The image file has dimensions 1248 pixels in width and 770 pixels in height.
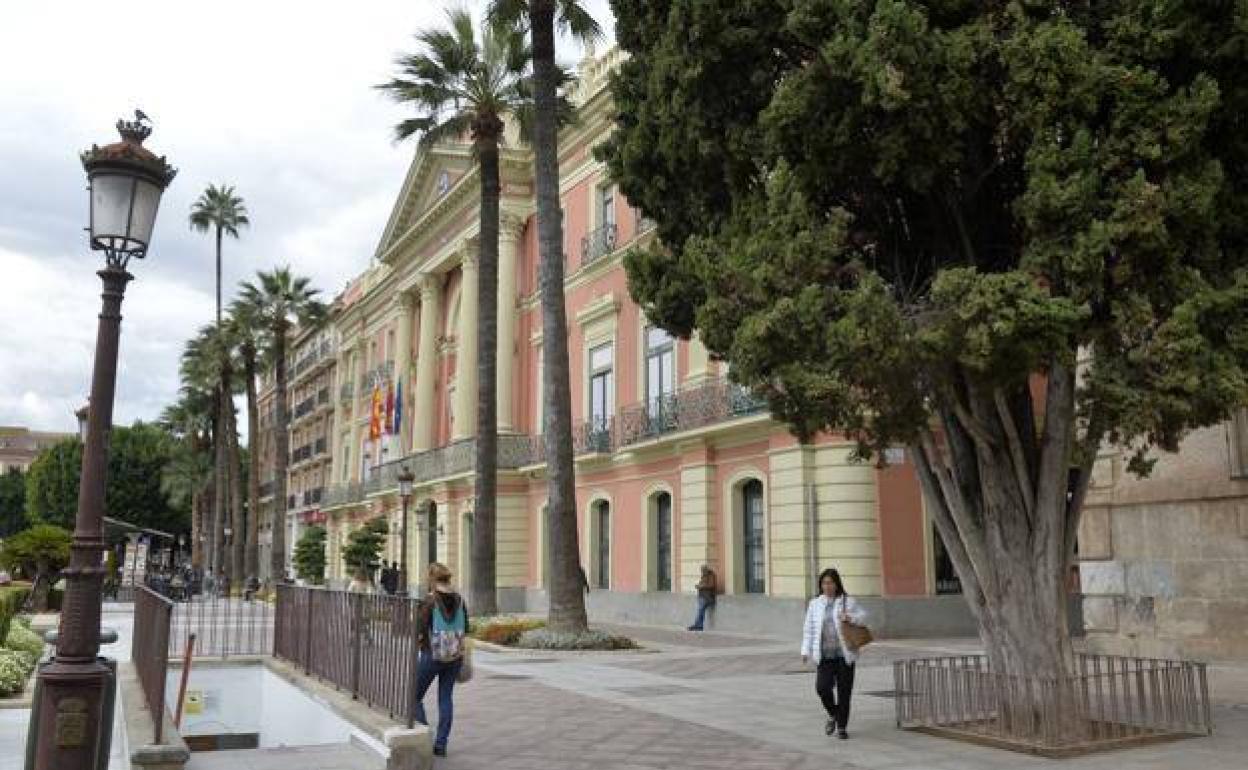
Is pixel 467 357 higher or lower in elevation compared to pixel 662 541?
higher

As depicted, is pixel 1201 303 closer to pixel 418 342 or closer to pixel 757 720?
pixel 757 720

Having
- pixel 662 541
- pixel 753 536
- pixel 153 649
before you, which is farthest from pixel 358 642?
pixel 662 541

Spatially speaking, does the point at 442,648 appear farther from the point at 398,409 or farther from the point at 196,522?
the point at 196,522

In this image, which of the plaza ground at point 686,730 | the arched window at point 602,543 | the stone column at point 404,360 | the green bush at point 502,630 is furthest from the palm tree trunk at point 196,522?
the plaza ground at point 686,730

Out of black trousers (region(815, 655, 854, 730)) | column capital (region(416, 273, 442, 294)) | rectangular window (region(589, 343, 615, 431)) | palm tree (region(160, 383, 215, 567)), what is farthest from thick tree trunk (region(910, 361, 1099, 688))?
palm tree (region(160, 383, 215, 567))

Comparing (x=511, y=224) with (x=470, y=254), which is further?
(x=470, y=254)

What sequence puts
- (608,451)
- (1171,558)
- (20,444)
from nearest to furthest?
1. (1171,558)
2. (608,451)
3. (20,444)

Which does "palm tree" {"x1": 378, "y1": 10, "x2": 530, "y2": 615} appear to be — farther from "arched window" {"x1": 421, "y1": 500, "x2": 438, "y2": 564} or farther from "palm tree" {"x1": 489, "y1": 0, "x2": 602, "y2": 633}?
"arched window" {"x1": 421, "y1": 500, "x2": 438, "y2": 564}

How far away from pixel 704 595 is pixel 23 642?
12.4 meters

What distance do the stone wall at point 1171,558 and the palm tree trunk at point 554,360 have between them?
8080mm

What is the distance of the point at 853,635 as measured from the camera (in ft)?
30.4

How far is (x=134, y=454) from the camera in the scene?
249 feet

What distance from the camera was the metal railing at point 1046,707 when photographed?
28.2ft

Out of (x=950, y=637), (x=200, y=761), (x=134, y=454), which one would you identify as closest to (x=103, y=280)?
(x=200, y=761)
